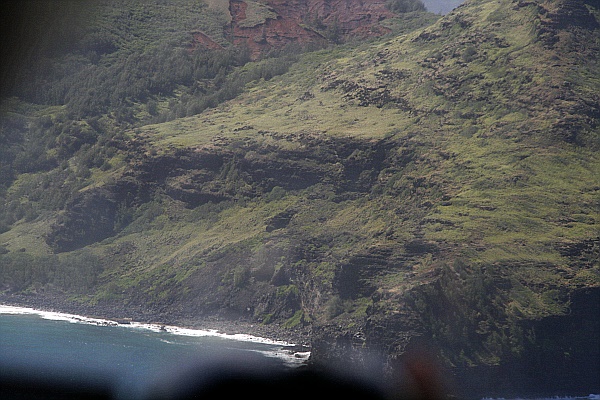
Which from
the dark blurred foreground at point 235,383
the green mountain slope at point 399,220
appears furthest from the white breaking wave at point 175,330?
the dark blurred foreground at point 235,383

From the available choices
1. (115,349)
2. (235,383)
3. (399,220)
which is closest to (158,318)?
(115,349)

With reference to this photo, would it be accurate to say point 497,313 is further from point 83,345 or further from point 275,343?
point 83,345

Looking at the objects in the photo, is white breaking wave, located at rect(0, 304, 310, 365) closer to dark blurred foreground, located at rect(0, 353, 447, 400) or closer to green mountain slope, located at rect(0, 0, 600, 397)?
green mountain slope, located at rect(0, 0, 600, 397)

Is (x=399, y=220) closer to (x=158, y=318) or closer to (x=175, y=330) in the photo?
(x=175, y=330)

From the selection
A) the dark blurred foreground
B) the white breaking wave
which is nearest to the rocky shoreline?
the white breaking wave

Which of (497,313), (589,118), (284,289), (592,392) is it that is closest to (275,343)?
(284,289)
